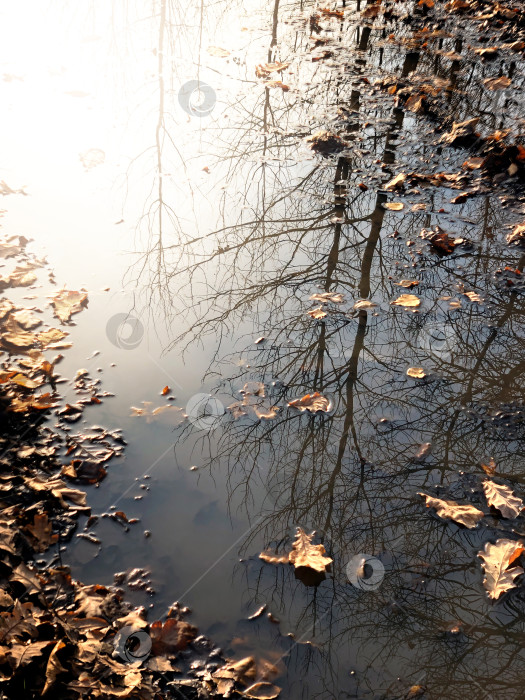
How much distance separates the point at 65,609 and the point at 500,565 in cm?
172

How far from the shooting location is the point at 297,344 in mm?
3240

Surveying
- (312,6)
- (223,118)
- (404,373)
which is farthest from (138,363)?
(312,6)

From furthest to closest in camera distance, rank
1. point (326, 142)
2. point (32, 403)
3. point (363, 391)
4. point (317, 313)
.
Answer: point (326, 142) < point (317, 313) < point (363, 391) < point (32, 403)

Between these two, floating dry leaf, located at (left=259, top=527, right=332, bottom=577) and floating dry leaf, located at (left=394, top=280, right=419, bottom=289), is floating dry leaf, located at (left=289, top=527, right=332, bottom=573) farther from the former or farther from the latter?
floating dry leaf, located at (left=394, top=280, right=419, bottom=289)

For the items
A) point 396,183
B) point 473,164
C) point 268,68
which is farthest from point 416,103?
point 268,68

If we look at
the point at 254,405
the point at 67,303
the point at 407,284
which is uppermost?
the point at 407,284

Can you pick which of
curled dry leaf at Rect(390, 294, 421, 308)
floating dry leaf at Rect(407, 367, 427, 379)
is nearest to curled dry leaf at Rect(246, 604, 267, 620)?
floating dry leaf at Rect(407, 367, 427, 379)

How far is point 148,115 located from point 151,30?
10.5 ft

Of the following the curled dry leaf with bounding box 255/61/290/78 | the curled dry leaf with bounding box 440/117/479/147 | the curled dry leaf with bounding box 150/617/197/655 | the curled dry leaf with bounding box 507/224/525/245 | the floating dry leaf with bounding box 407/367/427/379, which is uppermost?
the curled dry leaf with bounding box 255/61/290/78

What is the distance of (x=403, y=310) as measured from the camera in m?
3.46

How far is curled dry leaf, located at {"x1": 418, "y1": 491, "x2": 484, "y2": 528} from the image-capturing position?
2.34 m

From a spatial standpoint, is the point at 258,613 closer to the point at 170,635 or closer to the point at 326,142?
the point at 170,635

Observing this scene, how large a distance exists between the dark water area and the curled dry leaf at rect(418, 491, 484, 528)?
5 cm

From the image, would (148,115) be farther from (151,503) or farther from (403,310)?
(151,503)
